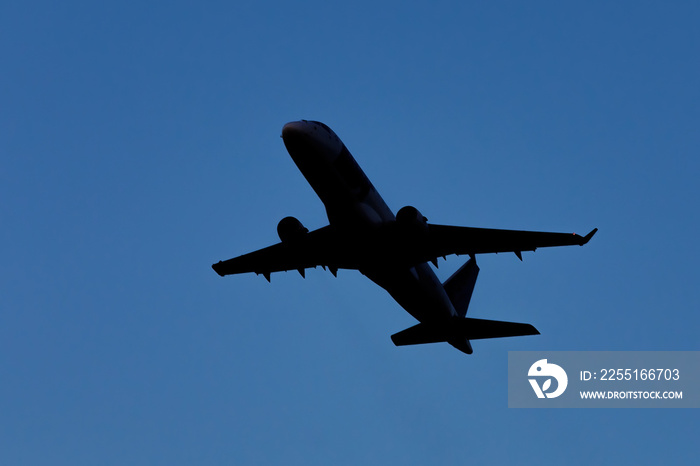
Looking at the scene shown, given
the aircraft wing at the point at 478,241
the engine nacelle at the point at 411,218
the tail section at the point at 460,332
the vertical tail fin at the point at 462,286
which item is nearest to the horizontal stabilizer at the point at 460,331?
the tail section at the point at 460,332

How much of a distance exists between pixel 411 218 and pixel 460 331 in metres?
10.2

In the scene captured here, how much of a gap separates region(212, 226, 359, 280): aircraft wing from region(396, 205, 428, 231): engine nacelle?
3038 millimetres

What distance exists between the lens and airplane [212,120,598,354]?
35531mm

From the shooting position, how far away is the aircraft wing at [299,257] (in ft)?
129

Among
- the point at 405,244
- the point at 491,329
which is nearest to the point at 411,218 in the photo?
the point at 405,244

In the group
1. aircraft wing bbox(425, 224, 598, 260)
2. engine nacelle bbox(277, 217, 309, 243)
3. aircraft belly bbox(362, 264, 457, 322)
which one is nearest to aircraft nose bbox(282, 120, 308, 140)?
engine nacelle bbox(277, 217, 309, 243)

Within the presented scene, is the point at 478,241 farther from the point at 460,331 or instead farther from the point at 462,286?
the point at 462,286

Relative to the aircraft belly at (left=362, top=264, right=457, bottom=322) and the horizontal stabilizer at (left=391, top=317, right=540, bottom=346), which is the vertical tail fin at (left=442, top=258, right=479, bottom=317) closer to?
the horizontal stabilizer at (left=391, top=317, right=540, bottom=346)

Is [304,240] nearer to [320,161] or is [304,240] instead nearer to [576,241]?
[320,161]

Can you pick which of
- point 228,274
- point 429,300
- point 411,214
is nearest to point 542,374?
point 429,300

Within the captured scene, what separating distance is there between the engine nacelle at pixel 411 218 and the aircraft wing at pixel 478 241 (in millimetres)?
779

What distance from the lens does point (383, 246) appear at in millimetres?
37844

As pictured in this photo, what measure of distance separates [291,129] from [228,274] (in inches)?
534

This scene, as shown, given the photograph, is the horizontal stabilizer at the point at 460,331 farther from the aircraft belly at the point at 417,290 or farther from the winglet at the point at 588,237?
the winglet at the point at 588,237
